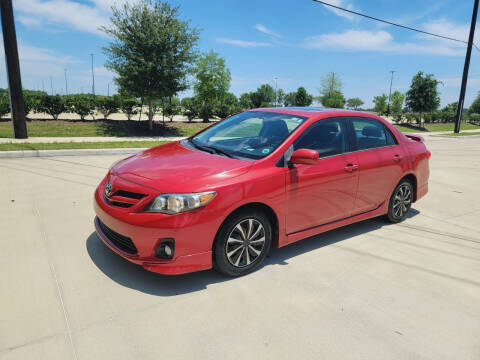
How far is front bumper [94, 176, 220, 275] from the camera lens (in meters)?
2.87

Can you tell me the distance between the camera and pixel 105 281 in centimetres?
316

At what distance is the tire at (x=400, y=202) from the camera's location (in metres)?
4.92

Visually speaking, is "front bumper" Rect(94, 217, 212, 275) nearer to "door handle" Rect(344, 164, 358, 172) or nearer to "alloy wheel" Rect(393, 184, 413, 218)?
"door handle" Rect(344, 164, 358, 172)

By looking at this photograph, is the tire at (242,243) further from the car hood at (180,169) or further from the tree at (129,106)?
the tree at (129,106)

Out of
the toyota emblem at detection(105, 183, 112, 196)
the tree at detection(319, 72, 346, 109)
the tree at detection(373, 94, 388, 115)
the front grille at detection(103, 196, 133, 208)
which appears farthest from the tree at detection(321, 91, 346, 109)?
the front grille at detection(103, 196, 133, 208)

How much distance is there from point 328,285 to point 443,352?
1052 millimetres

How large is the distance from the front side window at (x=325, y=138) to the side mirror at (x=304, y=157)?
235mm

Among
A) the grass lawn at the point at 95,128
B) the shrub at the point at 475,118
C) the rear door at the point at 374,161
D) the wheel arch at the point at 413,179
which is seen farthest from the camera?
the shrub at the point at 475,118

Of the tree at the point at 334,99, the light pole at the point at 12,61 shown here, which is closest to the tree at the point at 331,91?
the tree at the point at 334,99

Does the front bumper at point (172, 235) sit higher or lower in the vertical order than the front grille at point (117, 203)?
lower

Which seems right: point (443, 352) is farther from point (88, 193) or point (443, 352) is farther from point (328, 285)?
point (88, 193)

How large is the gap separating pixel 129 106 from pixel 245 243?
1962 centimetres

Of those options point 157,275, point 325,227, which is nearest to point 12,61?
point 157,275

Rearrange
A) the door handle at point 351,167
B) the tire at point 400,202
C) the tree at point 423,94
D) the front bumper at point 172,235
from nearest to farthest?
the front bumper at point 172,235
the door handle at point 351,167
the tire at point 400,202
the tree at point 423,94
